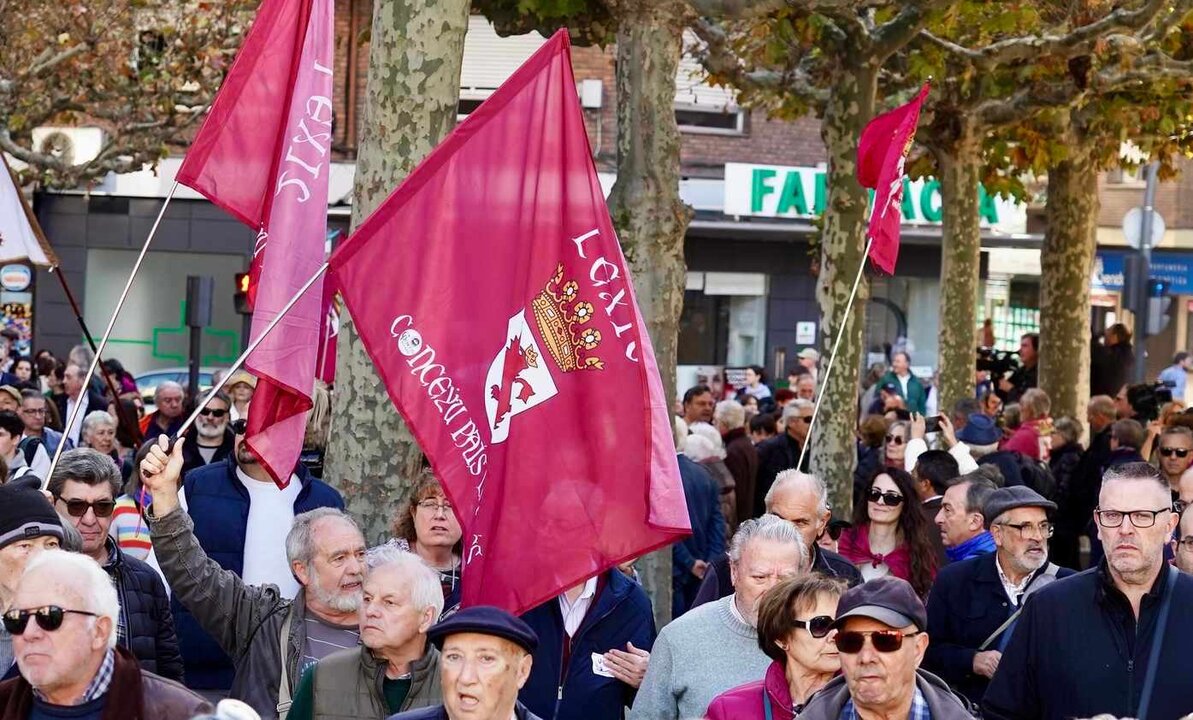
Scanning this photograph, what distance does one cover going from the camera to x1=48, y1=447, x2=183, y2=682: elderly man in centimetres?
700

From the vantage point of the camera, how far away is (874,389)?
2119 cm

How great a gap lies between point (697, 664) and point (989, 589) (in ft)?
6.07

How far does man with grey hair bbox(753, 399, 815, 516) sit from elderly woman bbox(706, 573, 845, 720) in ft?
27.4

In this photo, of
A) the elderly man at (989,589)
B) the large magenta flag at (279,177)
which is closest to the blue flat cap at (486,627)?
the large magenta flag at (279,177)

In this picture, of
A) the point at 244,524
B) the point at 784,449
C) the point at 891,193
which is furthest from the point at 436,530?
the point at 784,449

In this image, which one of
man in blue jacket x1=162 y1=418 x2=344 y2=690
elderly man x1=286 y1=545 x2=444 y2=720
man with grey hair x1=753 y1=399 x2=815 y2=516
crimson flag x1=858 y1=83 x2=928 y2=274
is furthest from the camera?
man with grey hair x1=753 y1=399 x2=815 y2=516

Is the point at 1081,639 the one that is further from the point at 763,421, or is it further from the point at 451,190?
the point at 763,421

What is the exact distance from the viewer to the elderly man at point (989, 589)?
25.7 ft

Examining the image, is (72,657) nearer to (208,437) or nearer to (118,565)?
(118,565)

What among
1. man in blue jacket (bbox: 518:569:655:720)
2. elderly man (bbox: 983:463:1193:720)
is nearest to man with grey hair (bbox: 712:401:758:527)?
man in blue jacket (bbox: 518:569:655:720)

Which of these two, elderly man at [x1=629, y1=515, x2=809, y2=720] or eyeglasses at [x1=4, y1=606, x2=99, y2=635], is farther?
elderly man at [x1=629, y1=515, x2=809, y2=720]

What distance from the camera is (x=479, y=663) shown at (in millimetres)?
5199

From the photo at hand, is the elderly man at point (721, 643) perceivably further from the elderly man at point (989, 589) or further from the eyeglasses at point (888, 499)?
the eyeglasses at point (888, 499)

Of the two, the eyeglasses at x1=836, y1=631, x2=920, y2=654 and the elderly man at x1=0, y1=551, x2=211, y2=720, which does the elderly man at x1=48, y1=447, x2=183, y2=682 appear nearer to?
the elderly man at x1=0, y1=551, x2=211, y2=720
